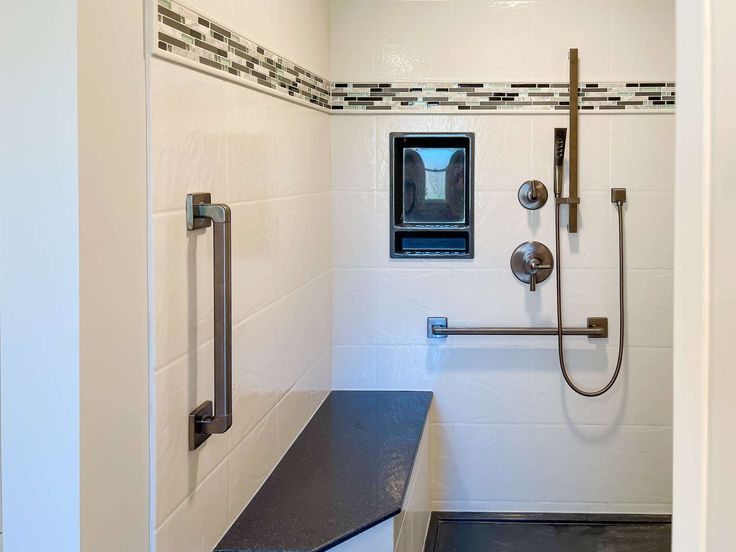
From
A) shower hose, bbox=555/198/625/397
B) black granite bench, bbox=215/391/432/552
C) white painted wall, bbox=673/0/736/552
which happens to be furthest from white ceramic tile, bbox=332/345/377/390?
white painted wall, bbox=673/0/736/552

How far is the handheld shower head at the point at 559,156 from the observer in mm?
2777

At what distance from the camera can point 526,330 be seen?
2.93m

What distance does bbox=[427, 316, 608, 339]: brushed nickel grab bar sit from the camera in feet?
9.62

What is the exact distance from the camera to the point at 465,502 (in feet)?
10.0

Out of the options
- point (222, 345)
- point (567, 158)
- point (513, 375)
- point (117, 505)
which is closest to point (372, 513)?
point (222, 345)

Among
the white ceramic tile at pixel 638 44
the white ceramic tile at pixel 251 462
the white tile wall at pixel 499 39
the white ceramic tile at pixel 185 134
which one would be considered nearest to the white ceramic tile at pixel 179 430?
the white ceramic tile at pixel 251 462

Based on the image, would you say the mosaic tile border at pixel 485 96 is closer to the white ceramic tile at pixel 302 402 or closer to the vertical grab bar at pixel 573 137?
the vertical grab bar at pixel 573 137

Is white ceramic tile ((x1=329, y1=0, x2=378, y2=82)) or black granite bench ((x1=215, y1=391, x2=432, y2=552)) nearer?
black granite bench ((x1=215, y1=391, x2=432, y2=552))

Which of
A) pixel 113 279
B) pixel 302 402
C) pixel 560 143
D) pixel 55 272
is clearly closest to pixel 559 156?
pixel 560 143

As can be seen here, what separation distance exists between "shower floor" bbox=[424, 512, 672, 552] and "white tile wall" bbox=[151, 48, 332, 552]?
Result: 0.71 meters

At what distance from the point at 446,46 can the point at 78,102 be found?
2102 millimetres

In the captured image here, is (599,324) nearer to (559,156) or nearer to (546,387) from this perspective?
(546,387)

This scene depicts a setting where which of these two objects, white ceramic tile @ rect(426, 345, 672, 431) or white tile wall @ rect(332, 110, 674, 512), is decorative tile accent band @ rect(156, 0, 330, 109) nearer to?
white tile wall @ rect(332, 110, 674, 512)

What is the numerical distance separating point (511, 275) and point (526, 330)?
22cm
